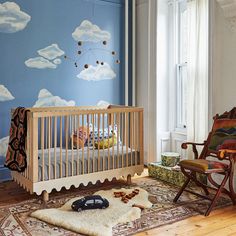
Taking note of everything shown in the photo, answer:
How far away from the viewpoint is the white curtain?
150 inches

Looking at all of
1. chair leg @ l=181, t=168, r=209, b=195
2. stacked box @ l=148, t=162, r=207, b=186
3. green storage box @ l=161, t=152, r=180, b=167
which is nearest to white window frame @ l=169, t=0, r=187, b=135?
green storage box @ l=161, t=152, r=180, b=167

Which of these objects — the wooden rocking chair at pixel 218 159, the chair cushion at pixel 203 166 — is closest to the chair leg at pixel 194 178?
the wooden rocking chair at pixel 218 159

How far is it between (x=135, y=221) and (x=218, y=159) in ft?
3.43

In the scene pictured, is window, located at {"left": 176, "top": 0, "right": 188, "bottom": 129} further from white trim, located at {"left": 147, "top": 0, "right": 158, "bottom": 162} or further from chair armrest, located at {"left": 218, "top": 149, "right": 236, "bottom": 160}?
chair armrest, located at {"left": 218, "top": 149, "right": 236, "bottom": 160}

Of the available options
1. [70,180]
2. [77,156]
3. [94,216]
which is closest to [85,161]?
[77,156]

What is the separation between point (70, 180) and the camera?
345 centimetres

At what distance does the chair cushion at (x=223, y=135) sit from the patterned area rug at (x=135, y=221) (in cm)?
56

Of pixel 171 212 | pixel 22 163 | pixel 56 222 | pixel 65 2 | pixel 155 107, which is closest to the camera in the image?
pixel 56 222

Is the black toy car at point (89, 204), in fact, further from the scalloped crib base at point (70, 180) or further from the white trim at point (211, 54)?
the white trim at point (211, 54)

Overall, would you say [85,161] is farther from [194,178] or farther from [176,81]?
[176,81]

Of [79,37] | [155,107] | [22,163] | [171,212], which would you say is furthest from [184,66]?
[22,163]

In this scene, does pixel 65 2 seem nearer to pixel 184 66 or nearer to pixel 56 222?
pixel 184 66

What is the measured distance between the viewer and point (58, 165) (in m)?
3.39

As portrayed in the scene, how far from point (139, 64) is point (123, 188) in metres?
2.05
